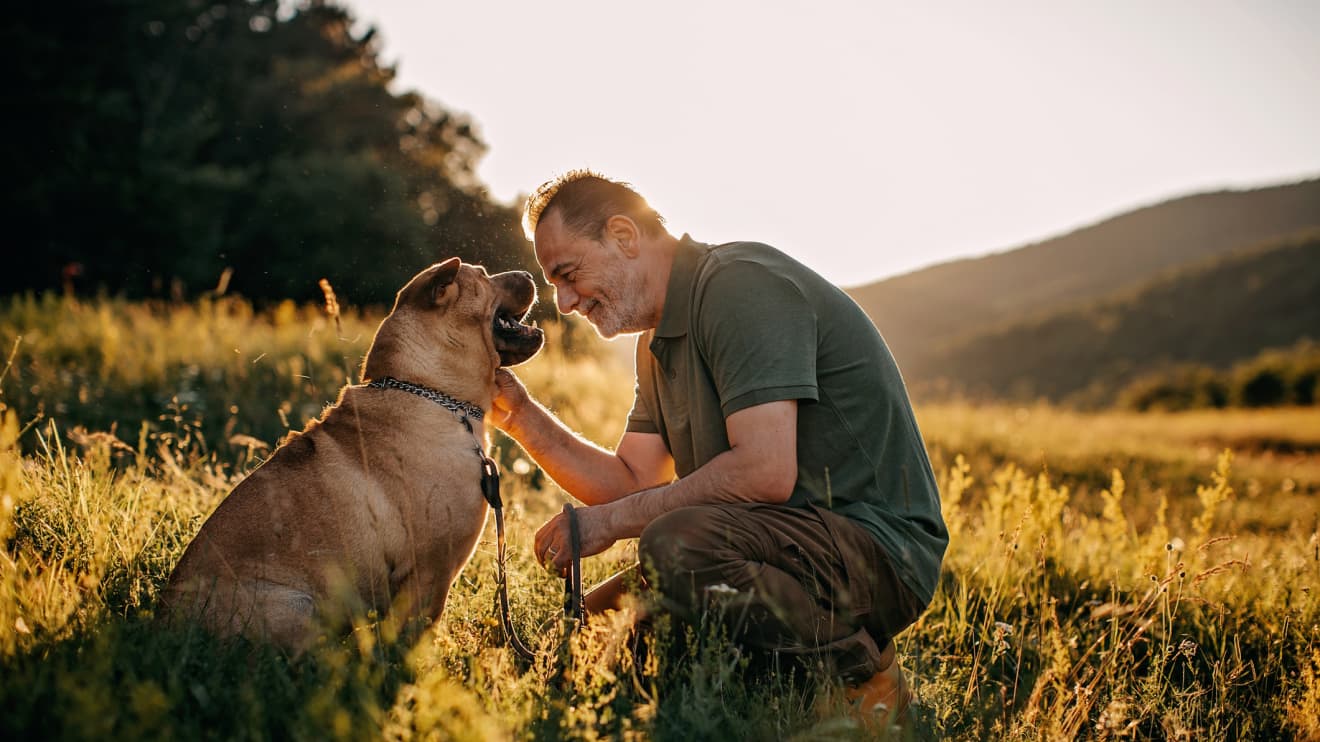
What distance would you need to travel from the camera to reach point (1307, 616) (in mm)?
3746

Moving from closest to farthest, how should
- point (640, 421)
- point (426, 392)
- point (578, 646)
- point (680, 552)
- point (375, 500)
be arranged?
point (578, 646) < point (680, 552) < point (375, 500) < point (426, 392) < point (640, 421)

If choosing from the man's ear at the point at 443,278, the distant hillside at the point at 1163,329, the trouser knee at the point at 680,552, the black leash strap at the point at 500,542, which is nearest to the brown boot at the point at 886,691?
the trouser knee at the point at 680,552

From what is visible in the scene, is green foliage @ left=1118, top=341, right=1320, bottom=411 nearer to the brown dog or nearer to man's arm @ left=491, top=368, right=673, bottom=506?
man's arm @ left=491, top=368, right=673, bottom=506

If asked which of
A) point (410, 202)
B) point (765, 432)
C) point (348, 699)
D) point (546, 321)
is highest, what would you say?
point (410, 202)

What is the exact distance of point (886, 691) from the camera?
303 centimetres

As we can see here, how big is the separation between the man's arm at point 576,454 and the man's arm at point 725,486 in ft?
1.97

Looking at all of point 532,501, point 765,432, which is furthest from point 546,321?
point 765,432

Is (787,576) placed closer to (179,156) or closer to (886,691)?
(886,691)

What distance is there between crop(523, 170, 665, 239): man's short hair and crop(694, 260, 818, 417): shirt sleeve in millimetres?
587

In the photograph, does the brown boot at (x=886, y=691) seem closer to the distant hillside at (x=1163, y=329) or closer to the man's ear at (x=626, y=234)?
the man's ear at (x=626, y=234)

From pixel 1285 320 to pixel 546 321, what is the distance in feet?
194

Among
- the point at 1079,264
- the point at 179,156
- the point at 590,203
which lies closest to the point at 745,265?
the point at 590,203

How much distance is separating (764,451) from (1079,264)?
9288cm

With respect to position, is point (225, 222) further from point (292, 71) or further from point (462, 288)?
point (462, 288)
